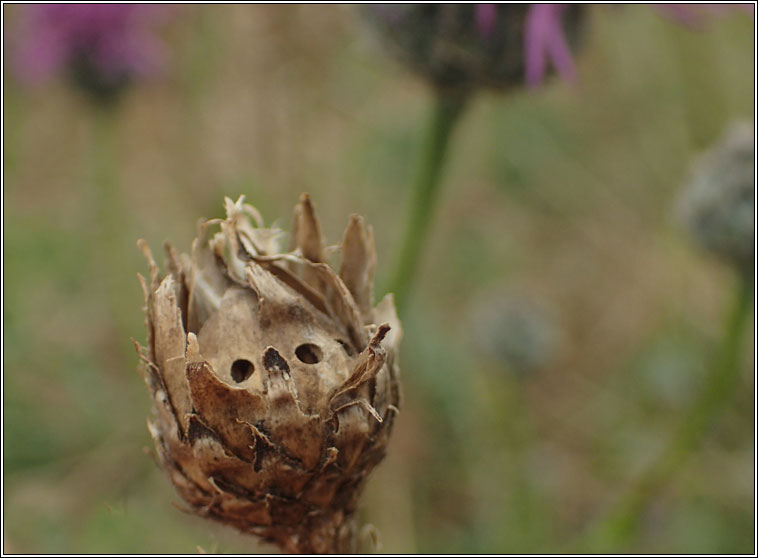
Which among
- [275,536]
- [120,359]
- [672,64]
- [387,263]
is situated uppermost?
[275,536]

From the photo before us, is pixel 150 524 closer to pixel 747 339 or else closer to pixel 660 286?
pixel 747 339

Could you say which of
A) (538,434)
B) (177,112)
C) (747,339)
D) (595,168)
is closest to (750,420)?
(747,339)

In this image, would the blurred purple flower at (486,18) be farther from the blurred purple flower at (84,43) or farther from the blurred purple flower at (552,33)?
the blurred purple flower at (84,43)

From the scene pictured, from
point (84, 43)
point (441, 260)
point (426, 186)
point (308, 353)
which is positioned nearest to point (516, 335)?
point (426, 186)

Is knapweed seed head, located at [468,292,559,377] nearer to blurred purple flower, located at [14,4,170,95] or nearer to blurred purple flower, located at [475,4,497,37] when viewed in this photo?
blurred purple flower, located at [475,4,497,37]

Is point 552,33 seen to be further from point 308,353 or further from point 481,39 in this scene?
point 308,353

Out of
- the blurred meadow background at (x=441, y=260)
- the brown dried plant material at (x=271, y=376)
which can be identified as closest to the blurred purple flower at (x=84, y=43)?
the blurred meadow background at (x=441, y=260)
